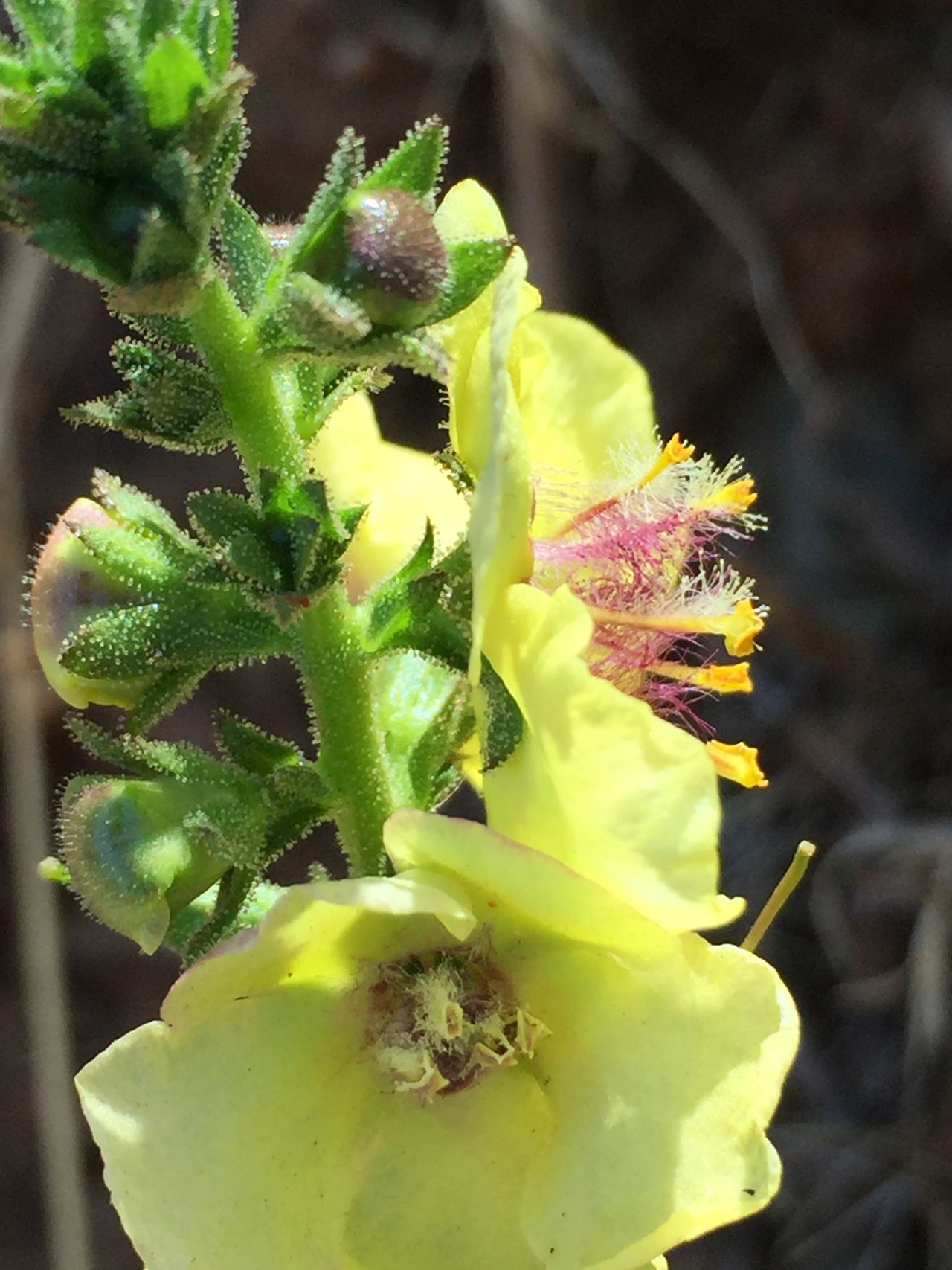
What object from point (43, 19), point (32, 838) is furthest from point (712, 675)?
point (32, 838)

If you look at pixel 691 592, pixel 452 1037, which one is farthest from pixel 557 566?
pixel 452 1037

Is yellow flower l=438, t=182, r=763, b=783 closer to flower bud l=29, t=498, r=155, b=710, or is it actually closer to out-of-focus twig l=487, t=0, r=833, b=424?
flower bud l=29, t=498, r=155, b=710

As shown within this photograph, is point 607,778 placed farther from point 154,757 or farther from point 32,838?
point 32,838

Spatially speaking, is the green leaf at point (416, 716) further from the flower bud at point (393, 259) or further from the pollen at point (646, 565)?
the flower bud at point (393, 259)

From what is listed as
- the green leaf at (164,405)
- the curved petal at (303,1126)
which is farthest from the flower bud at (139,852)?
the green leaf at (164,405)

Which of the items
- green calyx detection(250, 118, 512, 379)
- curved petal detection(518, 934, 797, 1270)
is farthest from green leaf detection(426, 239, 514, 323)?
curved petal detection(518, 934, 797, 1270)

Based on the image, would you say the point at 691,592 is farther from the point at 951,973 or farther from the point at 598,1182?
the point at 951,973
